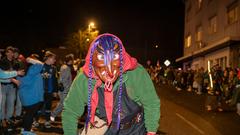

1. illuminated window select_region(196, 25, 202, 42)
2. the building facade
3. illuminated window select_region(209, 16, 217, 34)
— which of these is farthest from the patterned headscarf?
illuminated window select_region(196, 25, 202, 42)

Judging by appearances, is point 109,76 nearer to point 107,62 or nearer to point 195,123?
point 107,62

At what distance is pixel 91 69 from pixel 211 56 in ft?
94.7

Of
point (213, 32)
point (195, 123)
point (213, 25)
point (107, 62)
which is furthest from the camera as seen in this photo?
point (213, 25)

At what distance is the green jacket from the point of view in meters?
3.05

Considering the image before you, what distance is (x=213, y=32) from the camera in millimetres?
30969

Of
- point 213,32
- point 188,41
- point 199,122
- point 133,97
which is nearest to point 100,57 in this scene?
point 133,97

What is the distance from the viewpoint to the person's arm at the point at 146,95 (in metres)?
3.04

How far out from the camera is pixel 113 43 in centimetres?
301

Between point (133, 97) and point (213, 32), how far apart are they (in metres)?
28.9

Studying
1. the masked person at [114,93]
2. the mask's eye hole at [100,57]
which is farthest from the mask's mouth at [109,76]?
the mask's eye hole at [100,57]

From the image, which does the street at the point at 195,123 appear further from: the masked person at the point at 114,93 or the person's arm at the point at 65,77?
the masked person at the point at 114,93

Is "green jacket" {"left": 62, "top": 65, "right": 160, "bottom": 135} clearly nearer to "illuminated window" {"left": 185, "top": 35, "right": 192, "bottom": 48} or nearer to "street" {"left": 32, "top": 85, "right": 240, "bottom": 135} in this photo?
"street" {"left": 32, "top": 85, "right": 240, "bottom": 135}

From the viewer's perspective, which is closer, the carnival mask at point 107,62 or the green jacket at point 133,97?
the carnival mask at point 107,62

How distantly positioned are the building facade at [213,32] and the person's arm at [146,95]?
2107cm
